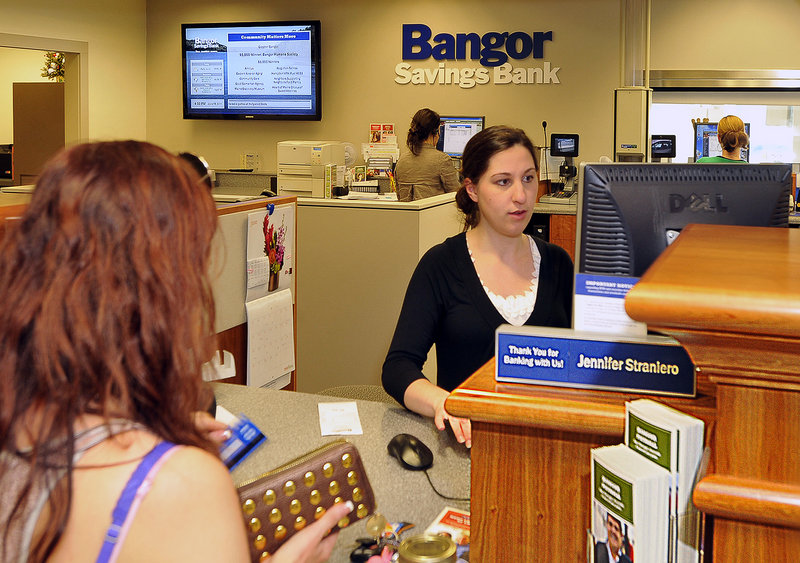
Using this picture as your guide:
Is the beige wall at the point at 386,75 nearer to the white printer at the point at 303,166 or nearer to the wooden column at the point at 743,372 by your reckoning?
the white printer at the point at 303,166

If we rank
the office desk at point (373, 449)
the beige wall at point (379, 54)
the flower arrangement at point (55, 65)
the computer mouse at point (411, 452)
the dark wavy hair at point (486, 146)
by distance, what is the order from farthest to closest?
1. the flower arrangement at point (55, 65)
2. the beige wall at point (379, 54)
3. the dark wavy hair at point (486, 146)
4. the computer mouse at point (411, 452)
5. the office desk at point (373, 449)

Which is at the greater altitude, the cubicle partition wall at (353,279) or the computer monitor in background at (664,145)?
the computer monitor in background at (664,145)

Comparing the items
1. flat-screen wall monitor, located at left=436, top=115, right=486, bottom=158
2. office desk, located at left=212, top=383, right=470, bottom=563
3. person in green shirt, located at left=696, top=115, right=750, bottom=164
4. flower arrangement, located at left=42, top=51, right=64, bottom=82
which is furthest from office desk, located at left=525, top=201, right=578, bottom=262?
flower arrangement, located at left=42, top=51, right=64, bottom=82

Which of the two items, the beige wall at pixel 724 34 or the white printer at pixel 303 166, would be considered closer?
the white printer at pixel 303 166

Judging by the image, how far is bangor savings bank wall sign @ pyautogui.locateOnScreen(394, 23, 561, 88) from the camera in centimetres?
763

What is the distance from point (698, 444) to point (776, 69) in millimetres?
7210

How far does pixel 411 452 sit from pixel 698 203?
714 millimetres

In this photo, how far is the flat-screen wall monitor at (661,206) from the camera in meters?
1.36

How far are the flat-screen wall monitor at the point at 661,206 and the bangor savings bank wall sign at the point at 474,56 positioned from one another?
6.49 m

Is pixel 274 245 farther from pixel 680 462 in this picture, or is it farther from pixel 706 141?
pixel 706 141

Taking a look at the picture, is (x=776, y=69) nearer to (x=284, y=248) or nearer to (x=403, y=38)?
(x=403, y=38)

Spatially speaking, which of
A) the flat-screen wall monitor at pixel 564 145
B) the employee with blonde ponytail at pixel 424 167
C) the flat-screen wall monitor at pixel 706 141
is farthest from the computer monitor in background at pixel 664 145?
the employee with blonde ponytail at pixel 424 167

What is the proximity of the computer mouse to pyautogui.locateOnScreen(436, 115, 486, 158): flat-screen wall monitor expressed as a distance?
633cm

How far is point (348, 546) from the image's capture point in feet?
4.56
